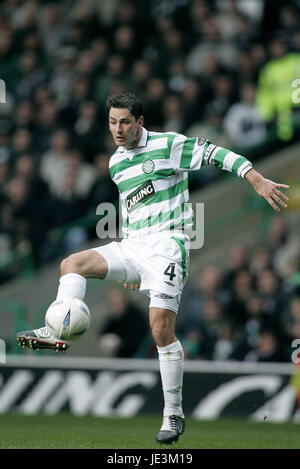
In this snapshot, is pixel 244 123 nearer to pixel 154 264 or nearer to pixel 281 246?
pixel 281 246

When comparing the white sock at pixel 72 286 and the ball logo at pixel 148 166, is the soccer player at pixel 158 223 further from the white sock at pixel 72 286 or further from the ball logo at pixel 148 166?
the white sock at pixel 72 286

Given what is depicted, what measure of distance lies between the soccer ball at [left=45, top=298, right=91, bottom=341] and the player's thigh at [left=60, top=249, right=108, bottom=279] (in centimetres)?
40

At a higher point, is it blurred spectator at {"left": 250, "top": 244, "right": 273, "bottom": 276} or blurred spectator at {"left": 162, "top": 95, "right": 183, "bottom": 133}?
blurred spectator at {"left": 162, "top": 95, "right": 183, "bottom": 133}

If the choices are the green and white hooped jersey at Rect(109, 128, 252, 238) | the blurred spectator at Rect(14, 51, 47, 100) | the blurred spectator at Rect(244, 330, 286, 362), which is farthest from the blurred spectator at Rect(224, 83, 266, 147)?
the green and white hooped jersey at Rect(109, 128, 252, 238)

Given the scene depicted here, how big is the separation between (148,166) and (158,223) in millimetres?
451

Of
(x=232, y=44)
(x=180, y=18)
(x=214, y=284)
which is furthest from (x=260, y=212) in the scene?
(x=180, y=18)

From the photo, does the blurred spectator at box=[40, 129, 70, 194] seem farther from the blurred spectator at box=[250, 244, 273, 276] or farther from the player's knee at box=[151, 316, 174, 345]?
the player's knee at box=[151, 316, 174, 345]

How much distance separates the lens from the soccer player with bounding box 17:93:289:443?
24.2 feet

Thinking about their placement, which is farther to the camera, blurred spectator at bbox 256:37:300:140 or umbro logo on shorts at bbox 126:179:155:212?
blurred spectator at bbox 256:37:300:140

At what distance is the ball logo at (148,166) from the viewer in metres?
7.60

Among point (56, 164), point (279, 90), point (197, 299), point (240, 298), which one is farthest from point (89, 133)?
point (240, 298)

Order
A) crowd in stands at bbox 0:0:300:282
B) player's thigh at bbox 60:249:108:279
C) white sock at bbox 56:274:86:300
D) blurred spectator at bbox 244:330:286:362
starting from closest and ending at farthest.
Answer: white sock at bbox 56:274:86:300 < player's thigh at bbox 60:249:108:279 < blurred spectator at bbox 244:330:286:362 < crowd in stands at bbox 0:0:300:282

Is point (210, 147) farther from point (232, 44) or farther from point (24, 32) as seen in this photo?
point (24, 32)

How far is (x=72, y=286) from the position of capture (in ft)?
23.0
